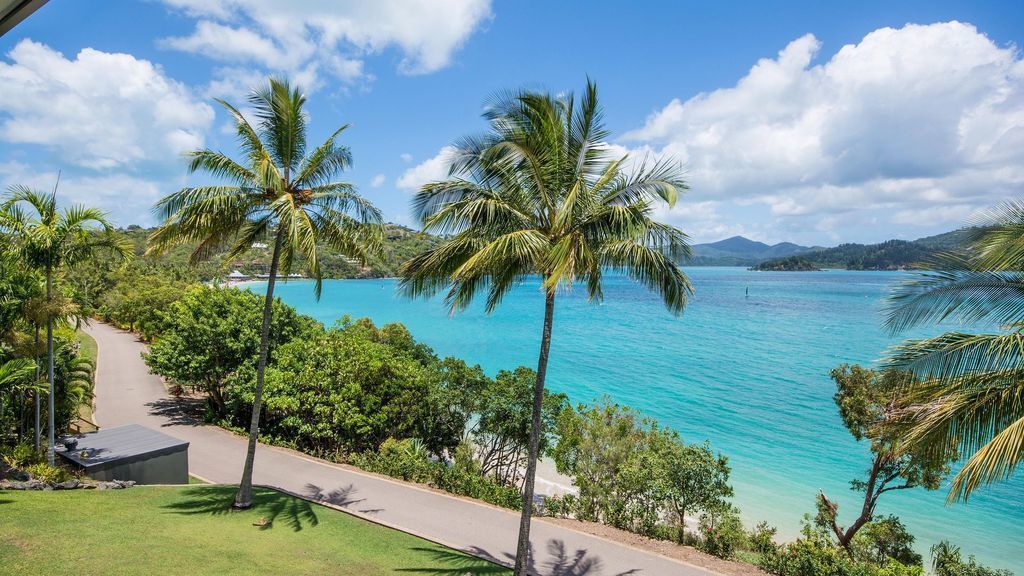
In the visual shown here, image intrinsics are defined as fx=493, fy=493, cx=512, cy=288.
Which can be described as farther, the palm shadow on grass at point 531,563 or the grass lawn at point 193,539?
the palm shadow on grass at point 531,563

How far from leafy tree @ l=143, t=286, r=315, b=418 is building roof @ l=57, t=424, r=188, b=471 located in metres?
5.78


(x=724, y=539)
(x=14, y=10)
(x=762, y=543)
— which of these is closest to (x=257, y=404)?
(x=14, y=10)

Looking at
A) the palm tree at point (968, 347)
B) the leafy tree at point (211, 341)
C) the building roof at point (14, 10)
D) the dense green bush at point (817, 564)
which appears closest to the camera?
the building roof at point (14, 10)

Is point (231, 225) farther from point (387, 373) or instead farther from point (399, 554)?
point (387, 373)

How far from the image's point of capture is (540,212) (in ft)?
24.5

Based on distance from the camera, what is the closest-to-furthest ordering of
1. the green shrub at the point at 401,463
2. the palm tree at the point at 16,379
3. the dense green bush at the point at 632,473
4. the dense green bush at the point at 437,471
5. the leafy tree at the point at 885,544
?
the palm tree at the point at 16,379 → the dense green bush at the point at 632,473 → the leafy tree at the point at 885,544 → the dense green bush at the point at 437,471 → the green shrub at the point at 401,463

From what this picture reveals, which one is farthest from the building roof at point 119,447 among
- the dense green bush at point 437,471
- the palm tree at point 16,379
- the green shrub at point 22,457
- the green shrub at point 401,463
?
the dense green bush at point 437,471

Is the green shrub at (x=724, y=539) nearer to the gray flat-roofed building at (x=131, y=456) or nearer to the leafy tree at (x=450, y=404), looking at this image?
the leafy tree at (x=450, y=404)

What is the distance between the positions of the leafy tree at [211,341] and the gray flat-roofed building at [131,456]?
6.10 metres

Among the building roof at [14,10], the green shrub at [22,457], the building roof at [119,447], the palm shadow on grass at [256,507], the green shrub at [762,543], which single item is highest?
the building roof at [14,10]

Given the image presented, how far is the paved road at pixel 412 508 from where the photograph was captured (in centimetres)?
952

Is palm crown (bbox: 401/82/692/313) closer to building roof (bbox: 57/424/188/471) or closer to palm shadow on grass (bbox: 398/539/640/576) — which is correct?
palm shadow on grass (bbox: 398/539/640/576)

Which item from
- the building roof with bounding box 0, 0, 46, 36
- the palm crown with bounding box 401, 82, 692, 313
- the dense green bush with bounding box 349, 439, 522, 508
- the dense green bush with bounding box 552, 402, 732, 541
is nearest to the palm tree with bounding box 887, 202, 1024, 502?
the palm crown with bounding box 401, 82, 692, 313

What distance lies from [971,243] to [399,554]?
9.25 m
